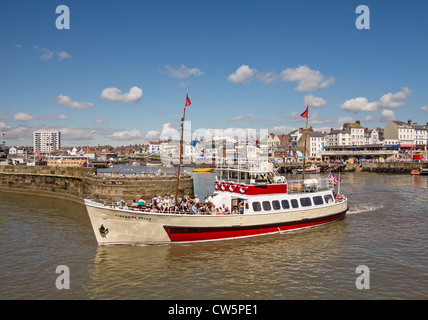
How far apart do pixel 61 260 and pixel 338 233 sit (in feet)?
61.3

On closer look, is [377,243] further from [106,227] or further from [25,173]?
[25,173]

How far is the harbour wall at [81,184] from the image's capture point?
3403cm

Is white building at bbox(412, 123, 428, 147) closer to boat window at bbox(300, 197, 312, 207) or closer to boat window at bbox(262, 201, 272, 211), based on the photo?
boat window at bbox(300, 197, 312, 207)

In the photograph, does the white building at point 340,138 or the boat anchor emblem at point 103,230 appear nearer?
the boat anchor emblem at point 103,230

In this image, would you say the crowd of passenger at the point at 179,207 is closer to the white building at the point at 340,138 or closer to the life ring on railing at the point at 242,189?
the life ring on railing at the point at 242,189

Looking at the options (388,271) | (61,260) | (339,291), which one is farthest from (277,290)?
(61,260)

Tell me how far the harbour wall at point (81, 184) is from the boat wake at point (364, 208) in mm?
17960

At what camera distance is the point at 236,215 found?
2016cm

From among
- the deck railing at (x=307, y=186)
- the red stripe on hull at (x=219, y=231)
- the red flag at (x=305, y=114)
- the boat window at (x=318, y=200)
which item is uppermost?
the red flag at (x=305, y=114)

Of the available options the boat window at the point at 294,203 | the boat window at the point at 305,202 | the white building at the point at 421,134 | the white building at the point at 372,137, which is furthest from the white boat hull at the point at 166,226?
the white building at the point at 421,134

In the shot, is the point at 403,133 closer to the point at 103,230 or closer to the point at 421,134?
the point at 421,134

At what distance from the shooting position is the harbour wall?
34031mm

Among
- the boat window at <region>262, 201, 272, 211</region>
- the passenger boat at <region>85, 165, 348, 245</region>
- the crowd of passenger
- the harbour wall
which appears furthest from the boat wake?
the harbour wall

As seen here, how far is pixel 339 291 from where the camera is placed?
13.5 metres
